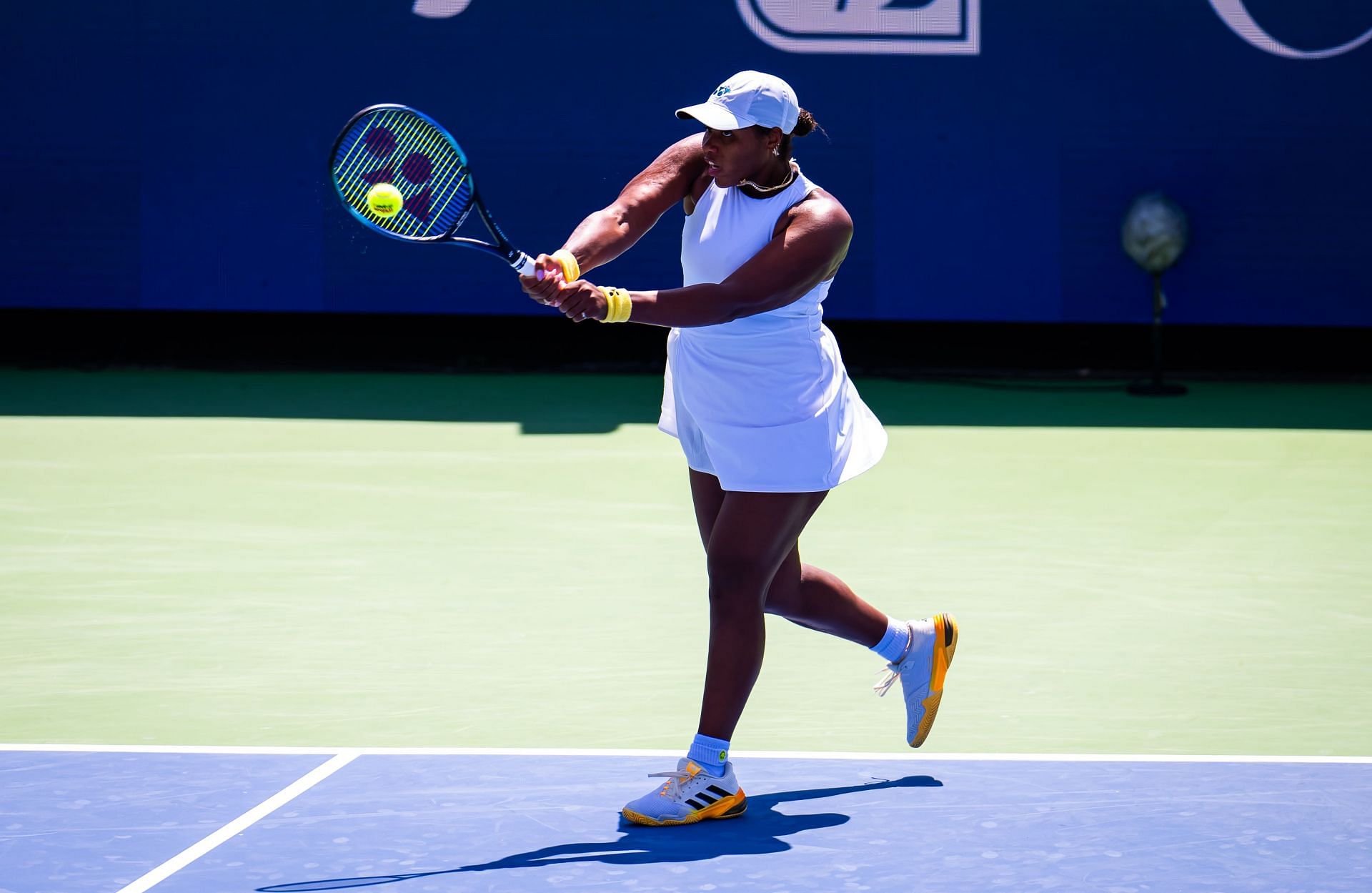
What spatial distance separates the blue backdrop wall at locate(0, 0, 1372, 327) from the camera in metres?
11.7

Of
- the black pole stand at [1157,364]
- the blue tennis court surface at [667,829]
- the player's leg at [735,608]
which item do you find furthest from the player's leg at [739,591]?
the black pole stand at [1157,364]

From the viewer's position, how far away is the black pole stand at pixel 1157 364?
37.1 feet

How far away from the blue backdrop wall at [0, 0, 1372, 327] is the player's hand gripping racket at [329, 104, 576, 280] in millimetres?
7242

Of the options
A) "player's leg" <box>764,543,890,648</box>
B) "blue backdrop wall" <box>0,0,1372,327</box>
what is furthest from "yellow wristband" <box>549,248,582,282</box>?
"blue backdrop wall" <box>0,0,1372,327</box>

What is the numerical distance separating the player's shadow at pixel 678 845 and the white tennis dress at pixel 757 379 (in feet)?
2.17

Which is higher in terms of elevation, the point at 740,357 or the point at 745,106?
the point at 745,106

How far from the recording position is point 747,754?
4.28 meters

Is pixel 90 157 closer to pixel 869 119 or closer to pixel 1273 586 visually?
pixel 869 119

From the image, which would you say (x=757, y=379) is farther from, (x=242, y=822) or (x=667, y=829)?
(x=242, y=822)

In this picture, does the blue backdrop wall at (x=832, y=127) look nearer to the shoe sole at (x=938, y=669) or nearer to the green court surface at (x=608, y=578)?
the green court surface at (x=608, y=578)

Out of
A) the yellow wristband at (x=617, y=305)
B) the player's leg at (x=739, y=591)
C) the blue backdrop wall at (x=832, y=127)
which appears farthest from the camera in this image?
the blue backdrop wall at (x=832, y=127)

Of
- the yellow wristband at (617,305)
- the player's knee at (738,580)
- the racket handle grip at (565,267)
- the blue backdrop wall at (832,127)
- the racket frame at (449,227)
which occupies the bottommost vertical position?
the player's knee at (738,580)

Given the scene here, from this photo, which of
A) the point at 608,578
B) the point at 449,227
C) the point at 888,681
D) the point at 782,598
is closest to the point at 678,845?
the point at 782,598

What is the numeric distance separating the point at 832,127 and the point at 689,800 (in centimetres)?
850
